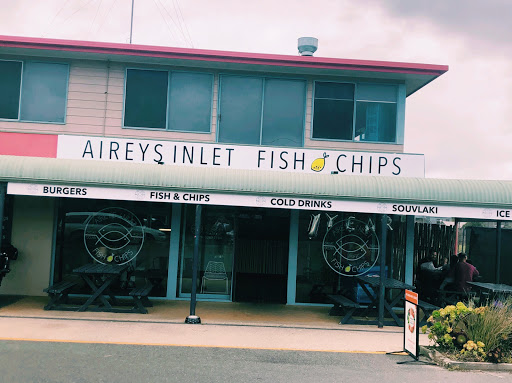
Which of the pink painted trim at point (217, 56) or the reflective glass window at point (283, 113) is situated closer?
the pink painted trim at point (217, 56)

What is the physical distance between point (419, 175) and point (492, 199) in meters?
2.58

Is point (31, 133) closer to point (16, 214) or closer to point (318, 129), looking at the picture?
point (16, 214)

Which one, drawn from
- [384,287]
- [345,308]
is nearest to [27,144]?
[345,308]

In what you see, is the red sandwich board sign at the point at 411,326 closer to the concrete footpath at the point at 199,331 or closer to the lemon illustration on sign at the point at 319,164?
the concrete footpath at the point at 199,331

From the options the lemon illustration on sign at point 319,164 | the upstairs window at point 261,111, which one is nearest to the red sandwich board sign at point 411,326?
the lemon illustration on sign at point 319,164

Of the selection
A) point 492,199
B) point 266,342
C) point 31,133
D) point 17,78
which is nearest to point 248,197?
point 266,342

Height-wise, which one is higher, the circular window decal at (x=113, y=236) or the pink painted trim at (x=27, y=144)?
the pink painted trim at (x=27, y=144)

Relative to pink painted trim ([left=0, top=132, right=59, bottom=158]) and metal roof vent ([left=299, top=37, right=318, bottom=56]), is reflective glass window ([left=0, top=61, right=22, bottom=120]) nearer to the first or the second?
pink painted trim ([left=0, top=132, right=59, bottom=158])

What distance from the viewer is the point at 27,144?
12758 mm

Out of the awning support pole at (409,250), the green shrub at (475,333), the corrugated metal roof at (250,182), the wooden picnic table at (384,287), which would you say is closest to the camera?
the green shrub at (475,333)

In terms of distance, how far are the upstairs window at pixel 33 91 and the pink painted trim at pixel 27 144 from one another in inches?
22.1

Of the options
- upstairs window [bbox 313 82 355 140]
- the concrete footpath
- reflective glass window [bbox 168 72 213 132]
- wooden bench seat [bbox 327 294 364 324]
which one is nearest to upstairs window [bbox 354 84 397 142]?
upstairs window [bbox 313 82 355 140]

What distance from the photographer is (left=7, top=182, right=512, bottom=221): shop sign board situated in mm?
10367

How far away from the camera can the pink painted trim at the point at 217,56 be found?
1270 centimetres
